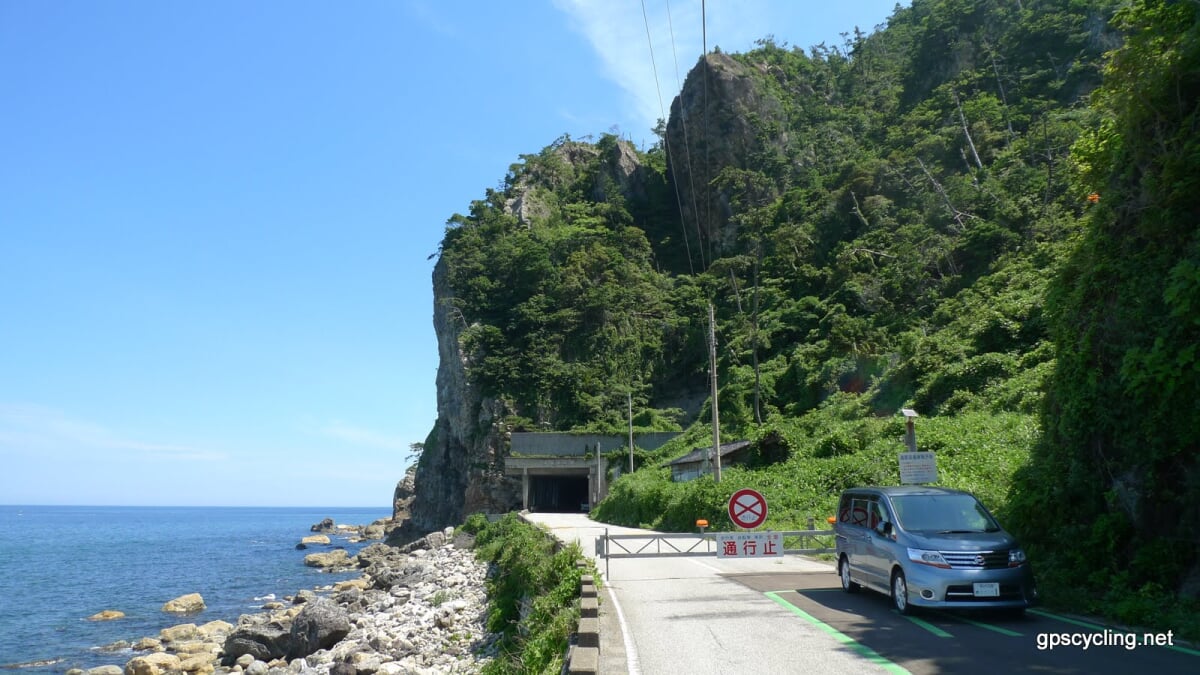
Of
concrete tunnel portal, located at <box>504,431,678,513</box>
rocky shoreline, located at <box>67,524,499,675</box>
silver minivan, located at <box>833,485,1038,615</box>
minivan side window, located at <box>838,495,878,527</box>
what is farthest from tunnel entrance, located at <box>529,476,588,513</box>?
silver minivan, located at <box>833,485,1038,615</box>

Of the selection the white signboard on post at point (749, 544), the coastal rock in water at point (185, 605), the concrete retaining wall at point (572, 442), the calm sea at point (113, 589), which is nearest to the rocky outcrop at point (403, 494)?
the calm sea at point (113, 589)

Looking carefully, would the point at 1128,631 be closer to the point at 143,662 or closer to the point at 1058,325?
the point at 1058,325

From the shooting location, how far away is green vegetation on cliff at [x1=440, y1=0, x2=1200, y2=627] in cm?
1161

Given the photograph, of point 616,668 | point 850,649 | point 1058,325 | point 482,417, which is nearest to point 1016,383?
point 1058,325

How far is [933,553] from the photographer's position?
9.78m

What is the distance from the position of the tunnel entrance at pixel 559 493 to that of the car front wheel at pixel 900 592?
5131 centimetres

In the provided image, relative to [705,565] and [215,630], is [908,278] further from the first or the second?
[215,630]

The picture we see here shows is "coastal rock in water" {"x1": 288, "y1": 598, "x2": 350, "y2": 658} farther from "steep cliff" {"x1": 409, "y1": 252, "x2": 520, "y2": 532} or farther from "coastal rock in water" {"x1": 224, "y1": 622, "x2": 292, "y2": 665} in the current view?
"steep cliff" {"x1": 409, "y1": 252, "x2": 520, "y2": 532}

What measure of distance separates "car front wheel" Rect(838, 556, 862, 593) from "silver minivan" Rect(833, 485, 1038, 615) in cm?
2

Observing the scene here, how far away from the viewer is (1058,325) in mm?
14273

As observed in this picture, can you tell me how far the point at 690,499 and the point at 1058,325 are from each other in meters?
16.7

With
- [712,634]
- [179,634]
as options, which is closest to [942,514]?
[712,634]

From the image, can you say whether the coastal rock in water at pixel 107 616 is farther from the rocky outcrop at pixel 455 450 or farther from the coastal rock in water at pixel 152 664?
the rocky outcrop at pixel 455 450

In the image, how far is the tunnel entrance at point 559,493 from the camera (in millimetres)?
62688
